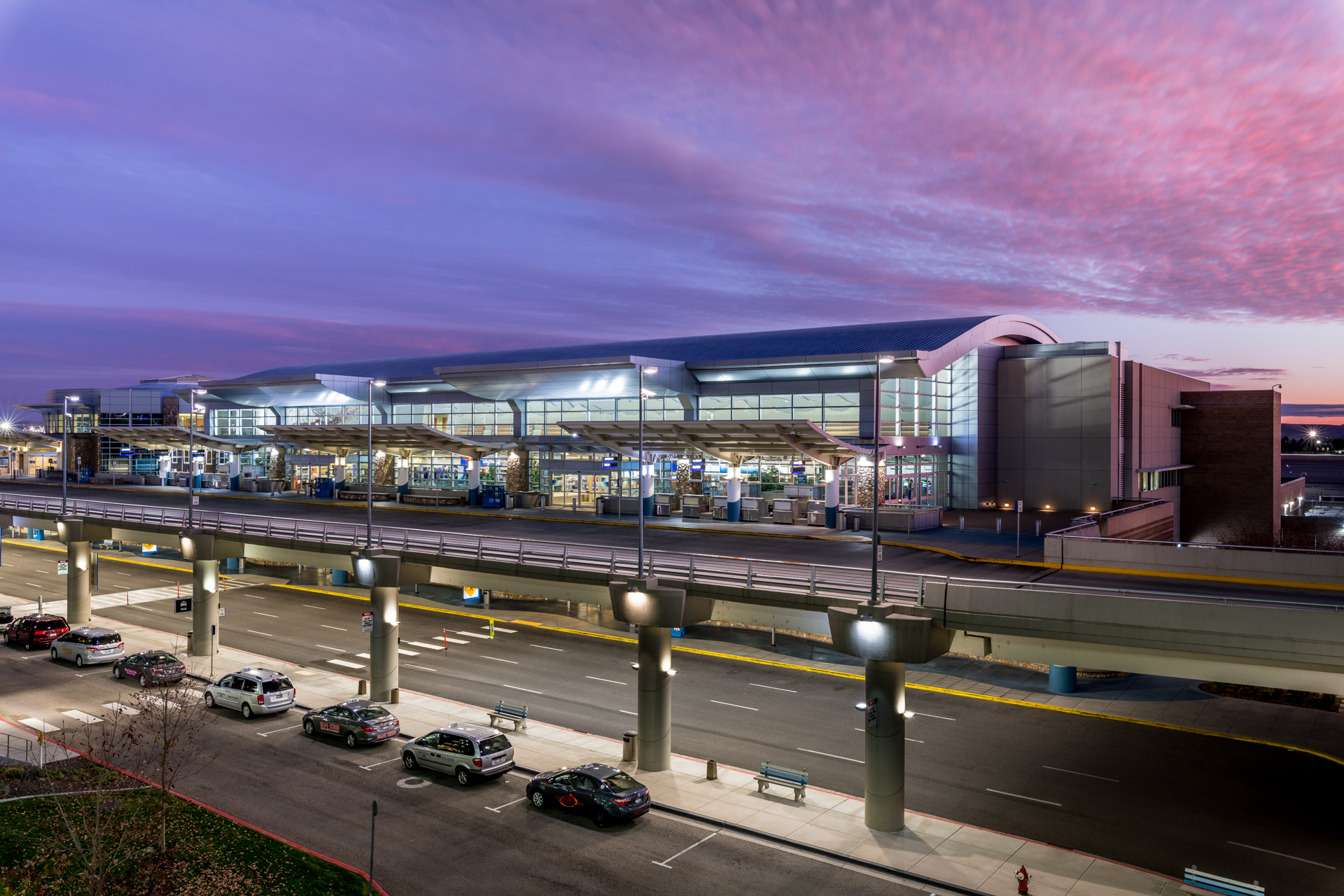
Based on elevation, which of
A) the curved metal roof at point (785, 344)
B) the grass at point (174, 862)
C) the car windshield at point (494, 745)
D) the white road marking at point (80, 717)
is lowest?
the white road marking at point (80, 717)

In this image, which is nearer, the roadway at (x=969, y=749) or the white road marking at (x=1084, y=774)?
the roadway at (x=969, y=749)

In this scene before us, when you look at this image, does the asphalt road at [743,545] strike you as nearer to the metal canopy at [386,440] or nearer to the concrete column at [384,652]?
the metal canopy at [386,440]

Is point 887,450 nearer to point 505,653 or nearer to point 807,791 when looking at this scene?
point 505,653

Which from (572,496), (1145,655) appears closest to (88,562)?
(572,496)

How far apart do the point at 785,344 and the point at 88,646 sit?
4374 centimetres

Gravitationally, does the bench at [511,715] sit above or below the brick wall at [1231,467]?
below

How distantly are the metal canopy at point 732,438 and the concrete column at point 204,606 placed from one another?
20.4 metres

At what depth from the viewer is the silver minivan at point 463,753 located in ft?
72.4

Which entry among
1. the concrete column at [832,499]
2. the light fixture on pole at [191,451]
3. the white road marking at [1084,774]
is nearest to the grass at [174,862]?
the white road marking at [1084,774]

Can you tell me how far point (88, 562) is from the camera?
42656 mm

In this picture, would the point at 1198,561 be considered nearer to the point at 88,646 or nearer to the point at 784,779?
the point at 784,779

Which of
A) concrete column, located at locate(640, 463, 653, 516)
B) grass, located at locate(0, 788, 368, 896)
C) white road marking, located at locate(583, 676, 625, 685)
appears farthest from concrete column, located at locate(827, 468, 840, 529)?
grass, located at locate(0, 788, 368, 896)

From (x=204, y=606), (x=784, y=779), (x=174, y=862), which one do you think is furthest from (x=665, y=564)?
(x=204, y=606)

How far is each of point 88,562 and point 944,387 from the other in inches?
2001
